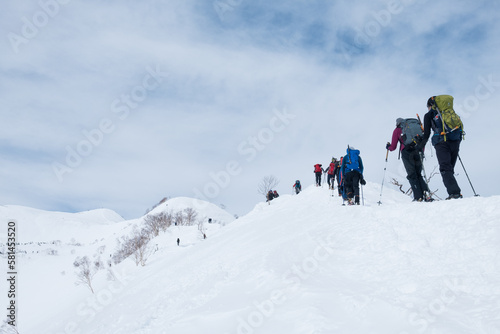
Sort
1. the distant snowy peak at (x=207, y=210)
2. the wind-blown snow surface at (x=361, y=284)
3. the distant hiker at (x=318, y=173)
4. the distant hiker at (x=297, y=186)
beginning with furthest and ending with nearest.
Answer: the distant snowy peak at (x=207, y=210) → the distant hiker at (x=297, y=186) → the distant hiker at (x=318, y=173) → the wind-blown snow surface at (x=361, y=284)

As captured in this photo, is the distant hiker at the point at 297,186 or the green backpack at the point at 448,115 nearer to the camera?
the green backpack at the point at 448,115

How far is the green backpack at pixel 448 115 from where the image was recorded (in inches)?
253

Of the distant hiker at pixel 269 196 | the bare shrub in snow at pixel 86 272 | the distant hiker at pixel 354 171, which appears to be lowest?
the bare shrub in snow at pixel 86 272

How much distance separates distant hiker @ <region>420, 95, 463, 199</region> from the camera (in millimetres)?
6449

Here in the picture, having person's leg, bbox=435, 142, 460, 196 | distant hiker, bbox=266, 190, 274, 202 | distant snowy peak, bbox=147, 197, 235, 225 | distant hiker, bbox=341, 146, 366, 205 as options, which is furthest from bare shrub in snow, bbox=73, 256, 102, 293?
distant snowy peak, bbox=147, 197, 235, 225

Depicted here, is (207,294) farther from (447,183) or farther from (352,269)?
(447,183)

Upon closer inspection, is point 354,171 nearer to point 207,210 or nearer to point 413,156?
point 413,156

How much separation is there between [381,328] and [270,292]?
1.88 meters

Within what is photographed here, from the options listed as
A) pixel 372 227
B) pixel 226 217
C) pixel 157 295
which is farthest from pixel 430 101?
pixel 226 217

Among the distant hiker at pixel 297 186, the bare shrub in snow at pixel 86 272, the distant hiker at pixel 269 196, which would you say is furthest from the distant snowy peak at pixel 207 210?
the distant hiker at pixel 297 186

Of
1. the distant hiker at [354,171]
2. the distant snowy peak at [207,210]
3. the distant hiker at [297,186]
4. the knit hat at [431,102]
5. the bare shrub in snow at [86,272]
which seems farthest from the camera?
the distant snowy peak at [207,210]

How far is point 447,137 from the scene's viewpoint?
6.55 m

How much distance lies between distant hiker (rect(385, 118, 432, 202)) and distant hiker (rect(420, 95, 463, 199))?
55.6 inches

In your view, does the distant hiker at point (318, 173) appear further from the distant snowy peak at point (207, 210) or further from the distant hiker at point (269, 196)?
the distant snowy peak at point (207, 210)
